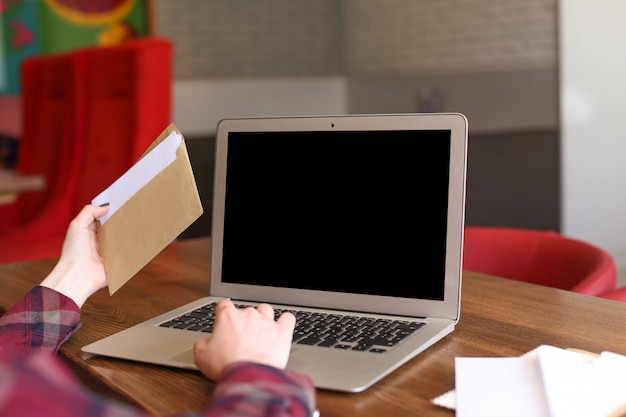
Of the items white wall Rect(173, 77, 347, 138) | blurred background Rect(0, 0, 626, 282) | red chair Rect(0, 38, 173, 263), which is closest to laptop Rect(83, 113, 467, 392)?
red chair Rect(0, 38, 173, 263)

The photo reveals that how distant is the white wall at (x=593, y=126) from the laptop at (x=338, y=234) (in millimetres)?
3289

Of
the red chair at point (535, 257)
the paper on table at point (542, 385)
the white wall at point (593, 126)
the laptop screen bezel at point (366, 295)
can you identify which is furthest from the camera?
the white wall at point (593, 126)

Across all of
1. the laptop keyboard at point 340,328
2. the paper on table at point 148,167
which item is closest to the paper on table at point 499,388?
the laptop keyboard at point 340,328

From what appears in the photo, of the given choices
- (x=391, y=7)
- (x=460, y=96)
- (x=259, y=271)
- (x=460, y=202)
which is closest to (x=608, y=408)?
(x=460, y=202)

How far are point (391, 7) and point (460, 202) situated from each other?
4.78 metres

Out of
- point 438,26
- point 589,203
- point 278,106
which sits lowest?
point 589,203

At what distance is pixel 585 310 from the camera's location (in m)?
1.10

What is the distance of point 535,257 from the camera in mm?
1698

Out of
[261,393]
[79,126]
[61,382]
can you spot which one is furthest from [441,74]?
[61,382]

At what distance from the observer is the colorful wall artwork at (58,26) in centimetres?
518

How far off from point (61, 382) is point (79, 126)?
104 inches

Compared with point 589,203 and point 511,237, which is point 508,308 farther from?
point 589,203

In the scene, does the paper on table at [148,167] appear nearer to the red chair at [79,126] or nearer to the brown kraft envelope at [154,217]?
the brown kraft envelope at [154,217]

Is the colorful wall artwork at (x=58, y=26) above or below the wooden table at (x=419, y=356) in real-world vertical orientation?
above
